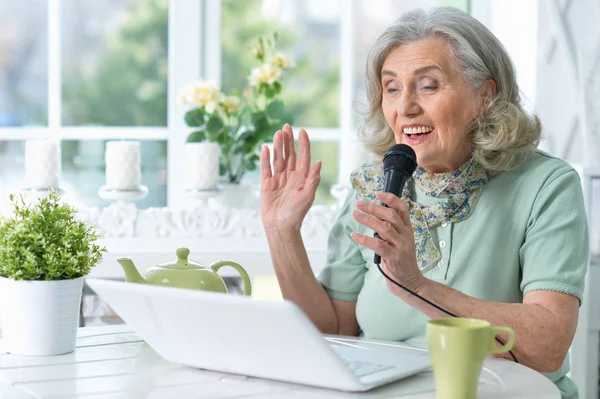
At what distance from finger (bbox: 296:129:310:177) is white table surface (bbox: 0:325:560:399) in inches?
20.6

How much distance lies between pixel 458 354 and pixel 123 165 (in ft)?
5.95

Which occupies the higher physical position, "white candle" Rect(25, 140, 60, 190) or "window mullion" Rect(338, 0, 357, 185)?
"window mullion" Rect(338, 0, 357, 185)

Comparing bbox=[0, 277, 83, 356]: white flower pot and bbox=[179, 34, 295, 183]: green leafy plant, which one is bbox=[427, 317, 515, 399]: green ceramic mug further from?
bbox=[179, 34, 295, 183]: green leafy plant

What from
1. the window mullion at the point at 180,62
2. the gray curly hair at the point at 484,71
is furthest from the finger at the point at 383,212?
the window mullion at the point at 180,62

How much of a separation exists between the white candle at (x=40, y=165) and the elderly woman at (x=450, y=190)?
109 cm

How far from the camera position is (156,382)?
1398 millimetres

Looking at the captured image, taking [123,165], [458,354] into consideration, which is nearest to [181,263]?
[458,354]

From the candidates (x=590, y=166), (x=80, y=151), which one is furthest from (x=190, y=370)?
(x=80, y=151)

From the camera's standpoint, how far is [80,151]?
3.51 m

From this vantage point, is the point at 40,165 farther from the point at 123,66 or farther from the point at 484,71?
the point at 484,71

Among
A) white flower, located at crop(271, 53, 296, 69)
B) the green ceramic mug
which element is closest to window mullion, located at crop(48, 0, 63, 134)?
white flower, located at crop(271, 53, 296, 69)

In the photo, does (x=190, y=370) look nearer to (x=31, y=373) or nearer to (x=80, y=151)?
(x=31, y=373)

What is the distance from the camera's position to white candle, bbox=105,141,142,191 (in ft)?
9.30

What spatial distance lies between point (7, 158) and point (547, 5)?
6.69 ft
